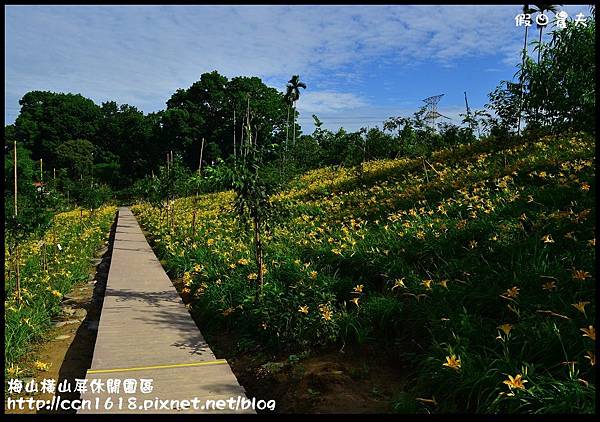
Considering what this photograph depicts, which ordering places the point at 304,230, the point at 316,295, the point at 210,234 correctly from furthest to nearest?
the point at 210,234 → the point at 304,230 → the point at 316,295

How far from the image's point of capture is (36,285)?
6.19m

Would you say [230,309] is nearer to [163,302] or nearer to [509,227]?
[163,302]

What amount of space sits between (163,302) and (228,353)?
5.50ft

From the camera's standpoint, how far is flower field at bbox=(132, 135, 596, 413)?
279cm

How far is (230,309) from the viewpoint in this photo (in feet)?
15.9

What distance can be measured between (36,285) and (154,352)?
3324mm

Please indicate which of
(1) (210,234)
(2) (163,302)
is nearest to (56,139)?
(1) (210,234)

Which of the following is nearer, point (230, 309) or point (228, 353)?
point (228, 353)

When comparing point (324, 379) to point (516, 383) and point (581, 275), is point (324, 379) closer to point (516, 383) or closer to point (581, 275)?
point (516, 383)

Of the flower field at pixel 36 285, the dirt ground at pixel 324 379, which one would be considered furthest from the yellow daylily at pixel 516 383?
the flower field at pixel 36 285

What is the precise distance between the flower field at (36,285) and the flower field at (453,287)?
0.18 m

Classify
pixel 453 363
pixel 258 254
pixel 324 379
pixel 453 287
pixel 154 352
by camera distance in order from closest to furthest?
pixel 453 363 < pixel 324 379 < pixel 154 352 < pixel 453 287 < pixel 258 254

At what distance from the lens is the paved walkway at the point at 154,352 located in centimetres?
306

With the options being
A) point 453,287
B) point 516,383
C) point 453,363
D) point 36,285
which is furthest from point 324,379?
point 36,285
